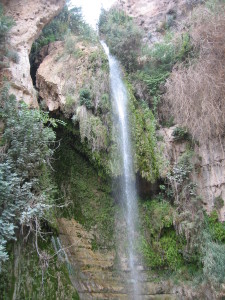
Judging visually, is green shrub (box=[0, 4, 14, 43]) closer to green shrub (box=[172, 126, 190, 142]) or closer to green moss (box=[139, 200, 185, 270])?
green shrub (box=[172, 126, 190, 142])

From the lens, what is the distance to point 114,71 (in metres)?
12.0

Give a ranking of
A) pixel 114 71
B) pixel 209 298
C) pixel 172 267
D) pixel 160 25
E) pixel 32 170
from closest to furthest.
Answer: pixel 32 170 → pixel 209 298 → pixel 172 267 → pixel 114 71 → pixel 160 25

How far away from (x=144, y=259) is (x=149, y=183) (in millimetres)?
2249

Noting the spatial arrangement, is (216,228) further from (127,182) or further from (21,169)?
(21,169)

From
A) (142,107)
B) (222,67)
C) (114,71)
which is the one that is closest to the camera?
(222,67)

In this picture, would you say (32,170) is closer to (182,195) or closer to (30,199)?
(30,199)

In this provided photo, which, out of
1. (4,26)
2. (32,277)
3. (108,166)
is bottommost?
(32,277)

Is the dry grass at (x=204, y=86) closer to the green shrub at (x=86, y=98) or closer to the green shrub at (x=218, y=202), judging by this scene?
the green shrub at (x=218, y=202)

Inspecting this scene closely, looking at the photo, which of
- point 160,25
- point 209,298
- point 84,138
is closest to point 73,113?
point 84,138

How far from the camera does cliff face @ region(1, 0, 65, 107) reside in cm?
866

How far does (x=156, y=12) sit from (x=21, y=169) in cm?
1350

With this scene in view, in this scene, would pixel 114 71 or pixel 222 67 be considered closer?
pixel 222 67

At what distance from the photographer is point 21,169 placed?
6.68 m

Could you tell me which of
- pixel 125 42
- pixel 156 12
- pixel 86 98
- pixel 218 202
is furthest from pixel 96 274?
pixel 156 12
